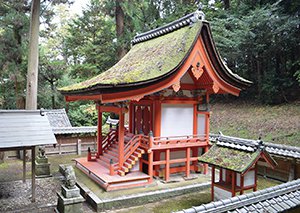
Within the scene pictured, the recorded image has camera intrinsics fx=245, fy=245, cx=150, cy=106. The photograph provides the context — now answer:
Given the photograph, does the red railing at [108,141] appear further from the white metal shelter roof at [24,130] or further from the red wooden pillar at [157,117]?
the white metal shelter roof at [24,130]

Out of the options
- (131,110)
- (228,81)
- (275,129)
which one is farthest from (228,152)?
(275,129)

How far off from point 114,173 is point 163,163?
174 centimetres

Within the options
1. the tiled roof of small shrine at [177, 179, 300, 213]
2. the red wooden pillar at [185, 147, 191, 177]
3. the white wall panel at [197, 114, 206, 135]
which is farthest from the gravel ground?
the white wall panel at [197, 114, 206, 135]

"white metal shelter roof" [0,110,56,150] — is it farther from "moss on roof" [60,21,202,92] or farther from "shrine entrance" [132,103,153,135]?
"shrine entrance" [132,103,153,135]

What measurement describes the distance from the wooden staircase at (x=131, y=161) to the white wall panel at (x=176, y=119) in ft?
3.56

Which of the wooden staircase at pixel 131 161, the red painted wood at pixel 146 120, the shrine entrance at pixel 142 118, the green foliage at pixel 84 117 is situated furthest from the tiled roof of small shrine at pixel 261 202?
the green foliage at pixel 84 117

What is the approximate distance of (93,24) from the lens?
2033 cm

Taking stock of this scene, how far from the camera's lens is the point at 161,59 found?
8570 mm

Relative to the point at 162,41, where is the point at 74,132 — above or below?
below

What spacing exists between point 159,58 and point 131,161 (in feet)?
12.4

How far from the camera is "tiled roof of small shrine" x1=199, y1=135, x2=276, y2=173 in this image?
19.6 feet

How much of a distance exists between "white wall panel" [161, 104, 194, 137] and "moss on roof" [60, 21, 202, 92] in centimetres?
166

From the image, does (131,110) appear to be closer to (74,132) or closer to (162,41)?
(162,41)

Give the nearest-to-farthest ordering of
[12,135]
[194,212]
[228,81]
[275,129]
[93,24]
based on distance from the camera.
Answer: [194,212]
[12,135]
[228,81]
[275,129]
[93,24]
